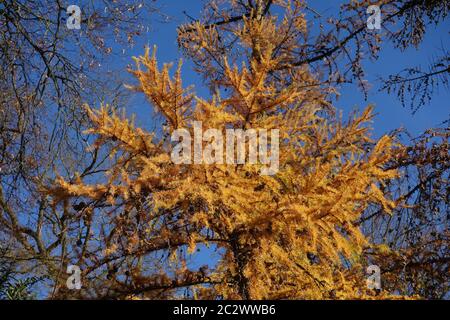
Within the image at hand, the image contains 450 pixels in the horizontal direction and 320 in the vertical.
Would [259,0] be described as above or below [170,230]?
above

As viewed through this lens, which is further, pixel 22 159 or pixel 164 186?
pixel 22 159

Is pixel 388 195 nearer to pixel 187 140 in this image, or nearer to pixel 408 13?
pixel 408 13

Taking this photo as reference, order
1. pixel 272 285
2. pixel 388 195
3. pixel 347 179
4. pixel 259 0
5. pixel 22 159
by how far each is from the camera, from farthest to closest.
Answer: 1. pixel 259 0
2. pixel 388 195
3. pixel 22 159
4. pixel 272 285
5. pixel 347 179

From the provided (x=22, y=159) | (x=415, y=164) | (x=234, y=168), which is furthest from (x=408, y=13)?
(x=22, y=159)

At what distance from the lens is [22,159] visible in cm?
609

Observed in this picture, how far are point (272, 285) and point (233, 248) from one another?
2.34 ft

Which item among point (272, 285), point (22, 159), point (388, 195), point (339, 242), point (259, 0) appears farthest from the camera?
point (259, 0)

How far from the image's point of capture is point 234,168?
489cm

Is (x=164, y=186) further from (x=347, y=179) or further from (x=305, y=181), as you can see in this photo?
(x=347, y=179)

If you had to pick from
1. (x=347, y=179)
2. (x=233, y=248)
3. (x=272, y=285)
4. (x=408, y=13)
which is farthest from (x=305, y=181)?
(x=408, y=13)
